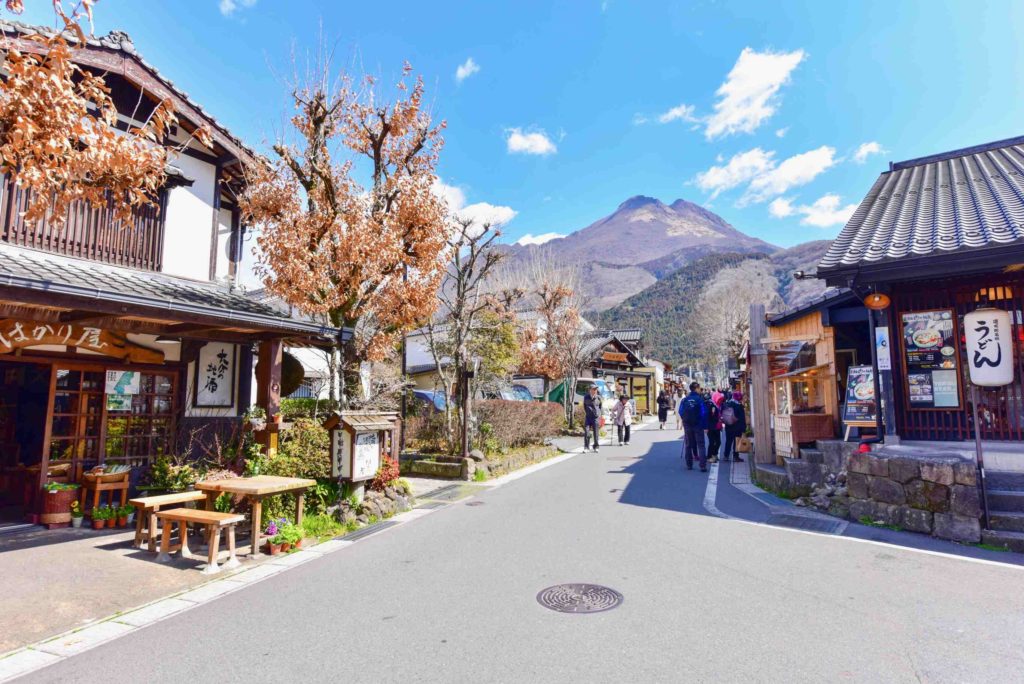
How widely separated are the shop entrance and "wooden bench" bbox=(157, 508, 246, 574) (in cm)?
378

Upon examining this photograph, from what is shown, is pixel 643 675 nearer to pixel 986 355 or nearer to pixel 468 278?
pixel 986 355

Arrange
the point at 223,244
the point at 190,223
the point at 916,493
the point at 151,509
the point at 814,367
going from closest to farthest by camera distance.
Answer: the point at 151,509
the point at 916,493
the point at 190,223
the point at 814,367
the point at 223,244

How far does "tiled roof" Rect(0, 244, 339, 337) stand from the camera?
570 centimetres

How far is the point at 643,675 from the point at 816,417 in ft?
26.8

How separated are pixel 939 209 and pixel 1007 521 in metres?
5.78

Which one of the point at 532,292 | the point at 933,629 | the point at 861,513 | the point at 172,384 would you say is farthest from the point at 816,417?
the point at 532,292

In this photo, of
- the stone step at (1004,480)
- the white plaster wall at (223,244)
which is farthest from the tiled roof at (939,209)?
the white plaster wall at (223,244)

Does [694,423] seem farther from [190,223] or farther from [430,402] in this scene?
[190,223]

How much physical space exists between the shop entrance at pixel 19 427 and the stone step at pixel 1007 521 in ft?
42.7

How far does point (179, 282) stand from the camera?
365 inches

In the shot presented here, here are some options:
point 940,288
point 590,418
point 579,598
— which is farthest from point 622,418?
point 579,598

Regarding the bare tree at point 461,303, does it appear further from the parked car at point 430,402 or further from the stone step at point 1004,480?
the stone step at point 1004,480

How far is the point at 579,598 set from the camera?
4.99m

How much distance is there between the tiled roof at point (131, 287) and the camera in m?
5.70
